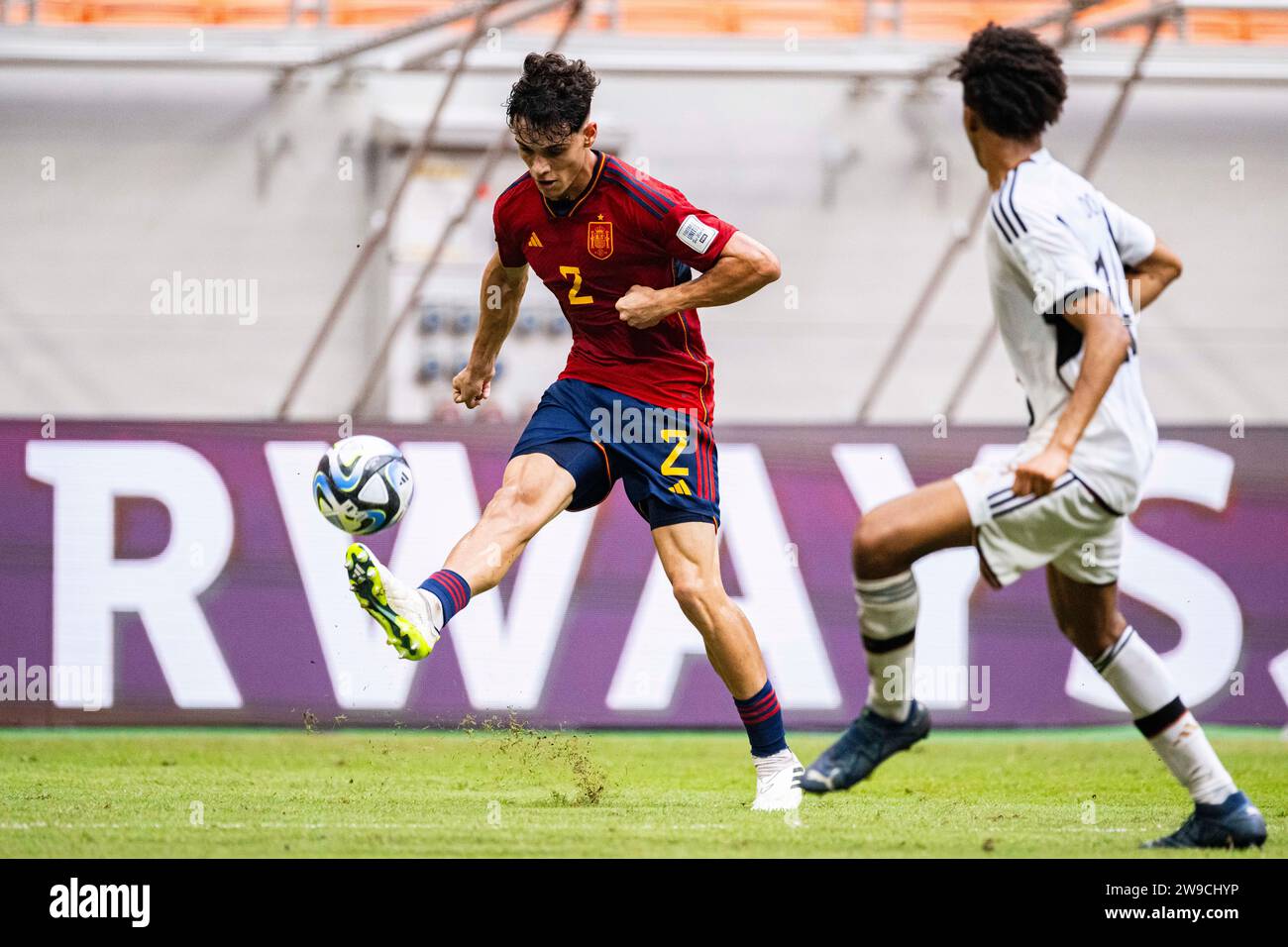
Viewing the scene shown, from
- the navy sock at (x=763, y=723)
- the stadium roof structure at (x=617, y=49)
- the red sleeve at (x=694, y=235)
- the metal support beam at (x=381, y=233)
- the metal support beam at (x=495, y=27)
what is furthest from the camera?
the stadium roof structure at (x=617, y=49)

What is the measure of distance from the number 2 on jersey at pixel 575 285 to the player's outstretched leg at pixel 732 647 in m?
0.88

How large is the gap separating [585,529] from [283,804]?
3.51 metres

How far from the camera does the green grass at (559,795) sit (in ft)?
16.2

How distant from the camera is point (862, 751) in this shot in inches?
208

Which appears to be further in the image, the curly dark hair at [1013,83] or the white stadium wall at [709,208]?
the white stadium wall at [709,208]

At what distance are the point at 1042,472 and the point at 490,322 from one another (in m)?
2.40

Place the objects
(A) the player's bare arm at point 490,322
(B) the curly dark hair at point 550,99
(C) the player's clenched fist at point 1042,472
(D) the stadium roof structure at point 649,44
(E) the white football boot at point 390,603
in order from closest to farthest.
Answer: (C) the player's clenched fist at point 1042,472 → (E) the white football boot at point 390,603 → (B) the curly dark hair at point 550,99 → (A) the player's bare arm at point 490,322 → (D) the stadium roof structure at point 649,44

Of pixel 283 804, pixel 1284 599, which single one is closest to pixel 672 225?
pixel 283 804

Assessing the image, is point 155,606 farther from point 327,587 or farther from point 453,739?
point 453,739

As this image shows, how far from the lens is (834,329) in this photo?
39.5ft

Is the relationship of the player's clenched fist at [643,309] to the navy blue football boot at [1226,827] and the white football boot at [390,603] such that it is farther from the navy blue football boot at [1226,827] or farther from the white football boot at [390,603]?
the navy blue football boot at [1226,827]

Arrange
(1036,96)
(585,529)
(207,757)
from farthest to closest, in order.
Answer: (585,529) → (207,757) → (1036,96)

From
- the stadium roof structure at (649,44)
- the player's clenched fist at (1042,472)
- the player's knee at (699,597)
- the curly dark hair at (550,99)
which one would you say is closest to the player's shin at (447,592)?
the player's knee at (699,597)

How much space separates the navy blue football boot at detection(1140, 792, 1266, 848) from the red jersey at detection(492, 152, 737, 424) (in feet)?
7.22
